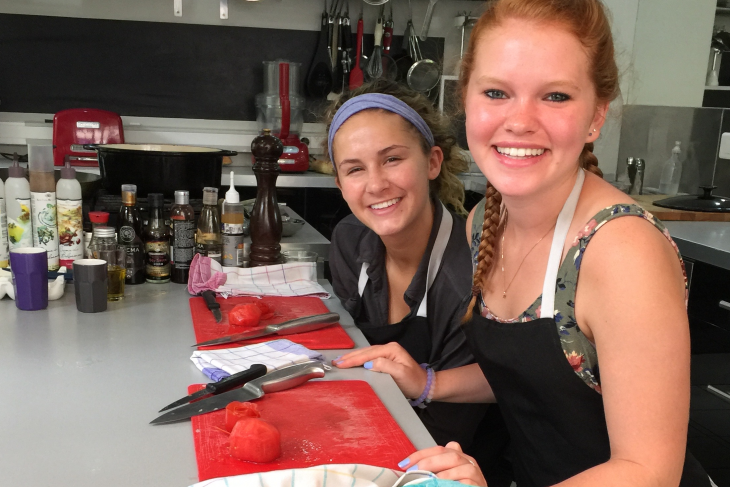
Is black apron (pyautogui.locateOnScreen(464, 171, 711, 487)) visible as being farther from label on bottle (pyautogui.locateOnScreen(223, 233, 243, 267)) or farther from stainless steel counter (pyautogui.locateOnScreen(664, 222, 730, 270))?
stainless steel counter (pyautogui.locateOnScreen(664, 222, 730, 270))

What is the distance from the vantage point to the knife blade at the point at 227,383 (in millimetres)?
970

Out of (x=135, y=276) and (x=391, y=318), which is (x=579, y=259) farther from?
(x=135, y=276)

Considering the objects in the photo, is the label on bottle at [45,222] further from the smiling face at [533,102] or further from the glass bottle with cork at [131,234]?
the smiling face at [533,102]

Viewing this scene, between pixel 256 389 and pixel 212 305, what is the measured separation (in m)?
0.45

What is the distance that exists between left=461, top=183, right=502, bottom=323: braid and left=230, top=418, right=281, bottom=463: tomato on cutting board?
1.64 ft

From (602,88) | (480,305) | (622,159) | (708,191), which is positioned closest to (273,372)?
(480,305)

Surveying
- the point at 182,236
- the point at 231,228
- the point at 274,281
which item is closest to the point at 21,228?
the point at 182,236

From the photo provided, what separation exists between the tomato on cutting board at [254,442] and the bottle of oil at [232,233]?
86 cm

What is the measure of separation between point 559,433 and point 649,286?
36cm

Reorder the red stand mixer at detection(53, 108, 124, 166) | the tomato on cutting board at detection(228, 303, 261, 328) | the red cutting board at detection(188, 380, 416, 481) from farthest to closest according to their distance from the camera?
1. the red stand mixer at detection(53, 108, 124, 166)
2. the tomato on cutting board at detection(228, 303, 261, 328)
3. the red cutting board at detection(188, 380, 416, 481)

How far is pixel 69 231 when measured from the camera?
1545 mm

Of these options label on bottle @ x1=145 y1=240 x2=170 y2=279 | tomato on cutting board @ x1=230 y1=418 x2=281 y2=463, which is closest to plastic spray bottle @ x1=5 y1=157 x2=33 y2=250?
label on bottle @ x1=145 y1=240 x2=170 y2=279

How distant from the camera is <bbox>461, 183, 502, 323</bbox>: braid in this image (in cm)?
123

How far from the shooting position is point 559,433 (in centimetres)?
111
